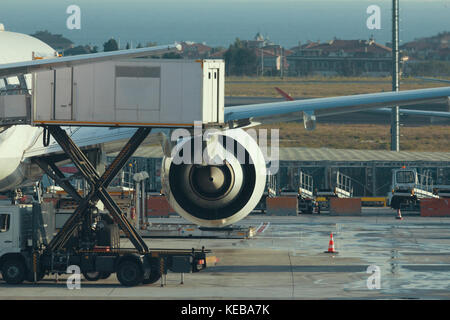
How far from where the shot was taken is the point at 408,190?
39219 millimetres

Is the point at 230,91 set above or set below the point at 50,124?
above

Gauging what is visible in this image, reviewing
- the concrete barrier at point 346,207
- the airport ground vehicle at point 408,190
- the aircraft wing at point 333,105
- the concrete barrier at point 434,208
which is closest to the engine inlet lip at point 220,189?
the aircraft wing at point 333,105

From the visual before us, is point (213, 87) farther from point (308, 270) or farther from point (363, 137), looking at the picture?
point (363, 137)

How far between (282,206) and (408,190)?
229 inches

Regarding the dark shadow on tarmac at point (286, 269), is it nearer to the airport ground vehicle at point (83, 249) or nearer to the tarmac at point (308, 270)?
the tarmac at point (308, 270)

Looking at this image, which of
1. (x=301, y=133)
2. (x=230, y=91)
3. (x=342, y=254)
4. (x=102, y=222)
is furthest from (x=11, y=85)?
(x=230, y=91)

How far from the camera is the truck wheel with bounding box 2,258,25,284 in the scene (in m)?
20.4

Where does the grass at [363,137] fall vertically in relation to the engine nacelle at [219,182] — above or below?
above

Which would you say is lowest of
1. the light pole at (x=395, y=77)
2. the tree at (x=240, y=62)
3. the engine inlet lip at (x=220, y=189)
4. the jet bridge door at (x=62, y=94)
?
the engine inlet lip at (x=220, y=189)

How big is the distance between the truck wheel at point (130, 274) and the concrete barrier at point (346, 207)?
1893 centimetres

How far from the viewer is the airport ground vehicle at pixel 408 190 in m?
39.2
